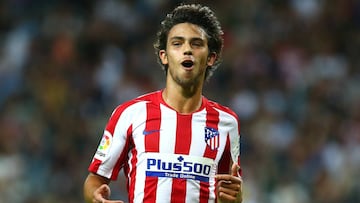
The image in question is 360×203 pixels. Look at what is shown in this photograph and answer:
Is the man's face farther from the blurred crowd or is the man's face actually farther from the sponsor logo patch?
the blurred crowd

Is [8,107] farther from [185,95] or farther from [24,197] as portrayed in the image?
[185,95]

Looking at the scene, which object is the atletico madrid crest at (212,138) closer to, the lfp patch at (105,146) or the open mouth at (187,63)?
the open mouth at (187,63)

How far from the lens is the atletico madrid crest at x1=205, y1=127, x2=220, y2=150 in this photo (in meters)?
5.18

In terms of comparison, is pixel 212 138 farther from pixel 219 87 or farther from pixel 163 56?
pixel 219 87

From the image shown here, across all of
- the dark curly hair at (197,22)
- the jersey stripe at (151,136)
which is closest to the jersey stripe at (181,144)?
the jersey stripe at (151,136)

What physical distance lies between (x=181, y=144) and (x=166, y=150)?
0.29ft

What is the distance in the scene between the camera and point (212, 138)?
17.1 feet

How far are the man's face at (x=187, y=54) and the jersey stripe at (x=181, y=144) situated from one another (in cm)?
19

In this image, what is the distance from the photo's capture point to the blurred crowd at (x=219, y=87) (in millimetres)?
9953

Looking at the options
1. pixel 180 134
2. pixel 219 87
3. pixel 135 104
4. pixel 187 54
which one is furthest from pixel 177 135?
pixel 219 87

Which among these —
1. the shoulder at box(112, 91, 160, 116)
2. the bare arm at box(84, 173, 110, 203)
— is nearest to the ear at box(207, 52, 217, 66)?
the shoulder at box(112, 91, 160, 116)

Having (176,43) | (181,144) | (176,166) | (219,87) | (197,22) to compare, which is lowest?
(176,166)

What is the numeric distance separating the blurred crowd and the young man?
4.39 m

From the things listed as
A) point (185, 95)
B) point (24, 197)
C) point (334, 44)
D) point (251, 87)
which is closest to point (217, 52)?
point (185, 95)
